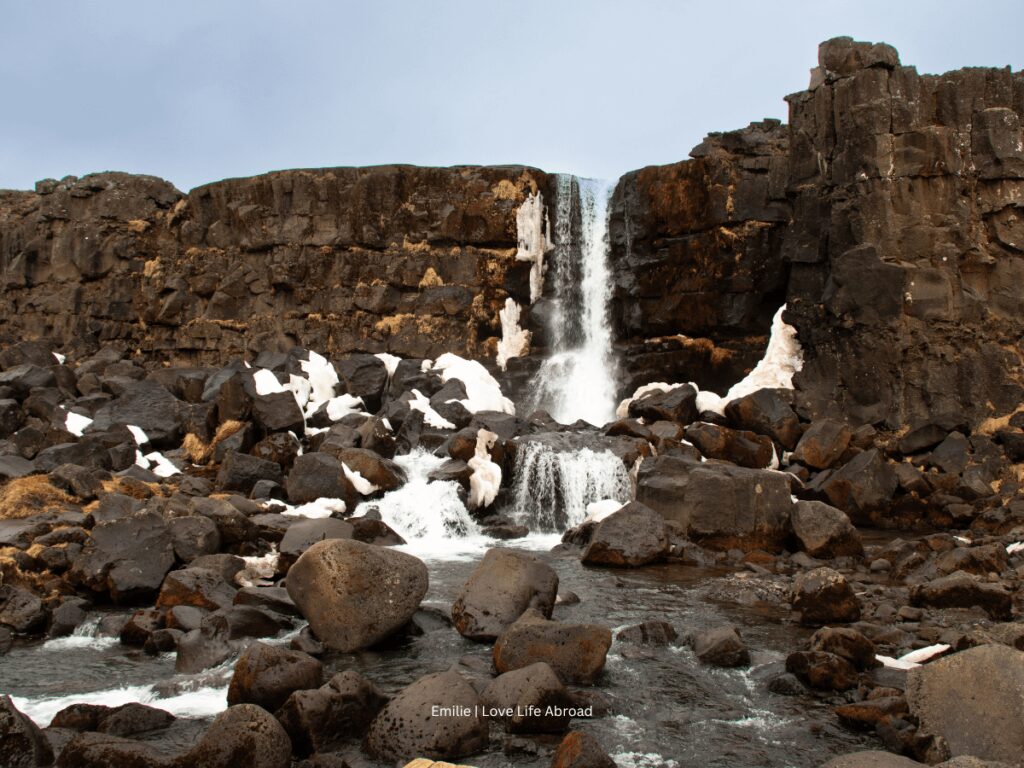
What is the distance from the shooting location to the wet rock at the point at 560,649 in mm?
8766

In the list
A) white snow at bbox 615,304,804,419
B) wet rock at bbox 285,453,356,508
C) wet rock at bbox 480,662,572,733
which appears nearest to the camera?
wet rock at bbox 480,662,572,733

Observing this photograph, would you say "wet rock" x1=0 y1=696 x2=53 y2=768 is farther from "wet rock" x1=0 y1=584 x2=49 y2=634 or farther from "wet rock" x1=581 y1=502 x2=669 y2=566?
"wet rock" x1=581 y1=502 x2=669 y2=566

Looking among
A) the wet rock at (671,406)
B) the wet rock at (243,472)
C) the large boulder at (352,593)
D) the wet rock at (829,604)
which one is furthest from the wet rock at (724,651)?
the wet rock at (671,406)

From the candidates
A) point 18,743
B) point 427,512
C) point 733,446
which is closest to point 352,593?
point 18,743

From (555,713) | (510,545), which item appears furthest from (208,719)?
(510,545)

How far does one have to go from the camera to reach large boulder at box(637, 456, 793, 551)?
15281 mm

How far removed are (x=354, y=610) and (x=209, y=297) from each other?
80.8 ft

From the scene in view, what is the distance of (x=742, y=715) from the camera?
8.11m

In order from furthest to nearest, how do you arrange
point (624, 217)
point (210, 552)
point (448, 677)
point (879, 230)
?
point (624, 217) < point (879, 230) < point (210, 552) < point (448, 677)

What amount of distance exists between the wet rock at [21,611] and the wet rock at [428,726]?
5.75 m

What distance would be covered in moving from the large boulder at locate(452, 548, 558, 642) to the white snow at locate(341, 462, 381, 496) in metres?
7.35

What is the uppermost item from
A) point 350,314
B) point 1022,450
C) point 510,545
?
point 350,314

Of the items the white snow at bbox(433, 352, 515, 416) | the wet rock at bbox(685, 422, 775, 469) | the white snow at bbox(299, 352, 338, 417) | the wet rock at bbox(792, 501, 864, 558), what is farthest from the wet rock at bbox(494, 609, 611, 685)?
the white snow at bbox(299, 352, 338, 417)

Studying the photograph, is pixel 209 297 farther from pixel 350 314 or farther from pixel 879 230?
pixel 879 230
